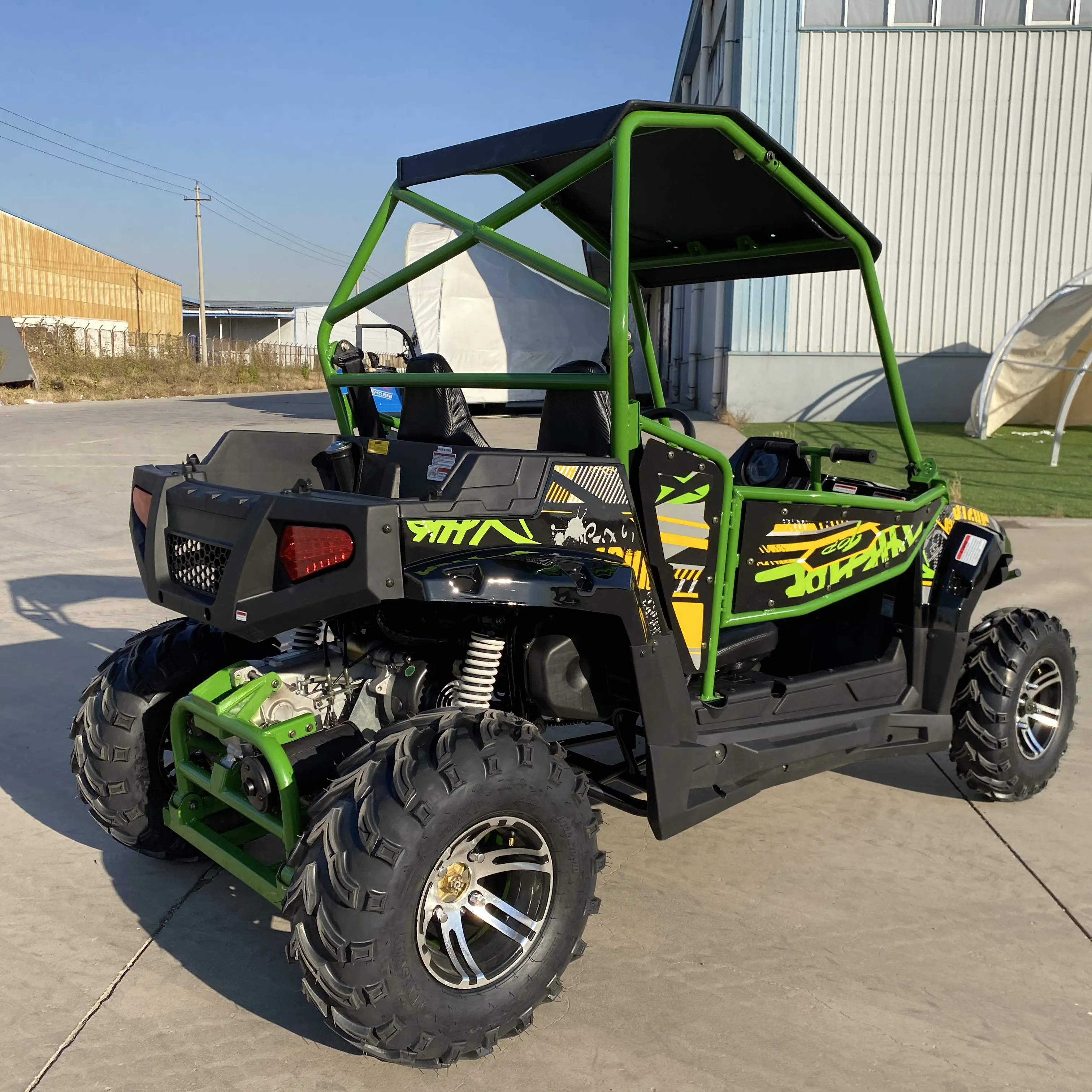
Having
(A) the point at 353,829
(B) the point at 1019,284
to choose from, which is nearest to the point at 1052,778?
(A) the point at 353,829

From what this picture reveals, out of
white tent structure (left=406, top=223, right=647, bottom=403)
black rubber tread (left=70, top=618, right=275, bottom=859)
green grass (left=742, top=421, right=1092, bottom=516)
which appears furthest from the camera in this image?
white tent structure (left=406, top=223, right=647, bottom=403)

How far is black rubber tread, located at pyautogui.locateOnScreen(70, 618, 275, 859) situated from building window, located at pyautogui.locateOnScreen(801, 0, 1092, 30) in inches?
784

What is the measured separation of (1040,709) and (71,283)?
5133 centimetres

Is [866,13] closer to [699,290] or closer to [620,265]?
[699,290]

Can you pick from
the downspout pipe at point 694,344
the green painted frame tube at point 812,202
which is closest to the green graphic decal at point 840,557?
the green painted frame tube at point 812,202

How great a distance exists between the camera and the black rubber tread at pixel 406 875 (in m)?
2.37

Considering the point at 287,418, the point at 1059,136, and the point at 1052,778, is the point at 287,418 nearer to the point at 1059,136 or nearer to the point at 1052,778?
the point at 1059,136

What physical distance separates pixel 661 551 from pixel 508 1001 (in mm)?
1227

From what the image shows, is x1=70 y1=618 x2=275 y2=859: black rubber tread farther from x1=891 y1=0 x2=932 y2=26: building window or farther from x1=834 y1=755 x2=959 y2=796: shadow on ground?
x1=891 y1=0 x2=932 y2=26: building window

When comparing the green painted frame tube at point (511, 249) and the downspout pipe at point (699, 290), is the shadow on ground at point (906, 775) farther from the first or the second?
the downspout pipe at point (699, 290)

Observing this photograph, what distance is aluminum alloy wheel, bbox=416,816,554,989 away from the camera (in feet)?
8.45

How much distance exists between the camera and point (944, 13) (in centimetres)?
1977

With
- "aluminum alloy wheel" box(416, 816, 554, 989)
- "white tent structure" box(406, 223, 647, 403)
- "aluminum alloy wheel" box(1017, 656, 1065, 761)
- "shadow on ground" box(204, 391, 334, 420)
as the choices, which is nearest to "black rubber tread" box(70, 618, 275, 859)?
"aluminum alloy wheel" box(416, 816, 554, 989)

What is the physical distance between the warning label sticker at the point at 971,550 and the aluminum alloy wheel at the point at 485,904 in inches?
82.7
